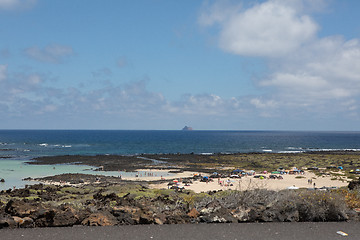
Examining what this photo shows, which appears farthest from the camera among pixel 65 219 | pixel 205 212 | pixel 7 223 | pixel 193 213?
pixel 205 212

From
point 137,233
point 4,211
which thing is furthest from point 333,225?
point 4,211

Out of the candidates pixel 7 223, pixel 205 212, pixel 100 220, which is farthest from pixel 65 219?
pixel 205 212

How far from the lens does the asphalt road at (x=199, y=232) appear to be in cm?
754

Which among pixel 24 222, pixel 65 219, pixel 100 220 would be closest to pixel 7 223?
pixel 24 222

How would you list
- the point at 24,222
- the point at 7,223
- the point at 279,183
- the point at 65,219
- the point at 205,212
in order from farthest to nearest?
1. the point at 279,183
2. the point at 205,212
3. the point at 65,219
4. the point at 24,222
5. the point at 7,223

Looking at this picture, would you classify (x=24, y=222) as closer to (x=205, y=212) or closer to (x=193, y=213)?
(x=193, y=213)

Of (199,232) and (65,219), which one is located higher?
(65,219)

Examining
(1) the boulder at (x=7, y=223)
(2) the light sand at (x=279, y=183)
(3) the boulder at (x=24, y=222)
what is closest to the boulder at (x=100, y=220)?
(3) the boulder at (x=24, y=222)

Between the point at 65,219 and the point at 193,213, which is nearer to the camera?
the point at 65,219

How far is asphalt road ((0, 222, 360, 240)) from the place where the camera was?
7535 millimetres

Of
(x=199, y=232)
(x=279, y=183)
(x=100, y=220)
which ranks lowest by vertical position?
(x=279, y=183)

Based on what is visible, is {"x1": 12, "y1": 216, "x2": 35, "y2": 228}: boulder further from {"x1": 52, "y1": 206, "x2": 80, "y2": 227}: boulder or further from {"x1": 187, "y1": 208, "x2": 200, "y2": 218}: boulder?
{"x1": 187, "y1": 208, "x2": 200, "y2": 218}: boulder

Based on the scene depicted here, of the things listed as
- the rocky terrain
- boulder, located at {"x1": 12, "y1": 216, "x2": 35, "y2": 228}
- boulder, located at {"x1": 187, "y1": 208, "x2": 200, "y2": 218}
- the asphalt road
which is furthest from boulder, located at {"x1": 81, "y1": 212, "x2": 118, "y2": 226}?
boulder, located at {"x1": 187, "y1": 208, "x2": 200, "y2": 218}

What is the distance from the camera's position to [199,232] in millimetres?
7992
